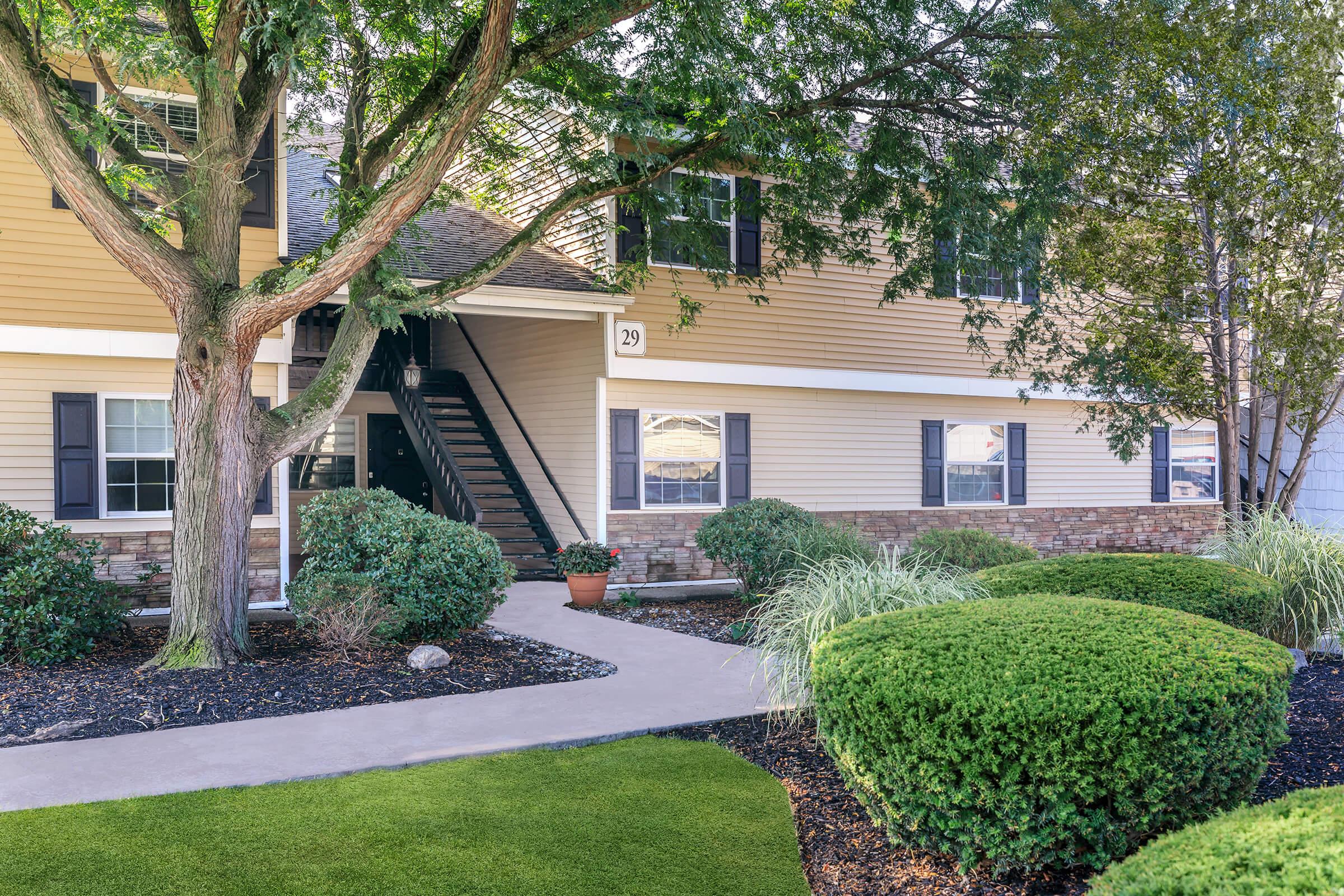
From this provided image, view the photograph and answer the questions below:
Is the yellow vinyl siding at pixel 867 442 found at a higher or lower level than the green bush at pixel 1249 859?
higher

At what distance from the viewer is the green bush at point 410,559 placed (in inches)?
322

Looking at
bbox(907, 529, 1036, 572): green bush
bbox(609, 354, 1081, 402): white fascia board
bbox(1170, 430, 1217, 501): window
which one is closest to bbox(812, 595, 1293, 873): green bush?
bbox(907, 529, 1036, 572): green bush

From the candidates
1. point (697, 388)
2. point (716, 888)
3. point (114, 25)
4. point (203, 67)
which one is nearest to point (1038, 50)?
point (697, 388)

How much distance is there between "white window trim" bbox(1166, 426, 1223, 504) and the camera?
16312 mm

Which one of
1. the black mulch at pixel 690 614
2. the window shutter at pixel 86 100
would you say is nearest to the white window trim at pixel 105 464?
the window shutter at pixel 86 100

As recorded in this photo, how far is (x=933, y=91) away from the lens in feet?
32.9

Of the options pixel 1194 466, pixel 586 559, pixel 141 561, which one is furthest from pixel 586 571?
pixel 1194 466

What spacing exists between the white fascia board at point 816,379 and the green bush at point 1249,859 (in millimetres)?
10011

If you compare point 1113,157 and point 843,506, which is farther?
point 843,506

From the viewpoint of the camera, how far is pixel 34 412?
9.65 m

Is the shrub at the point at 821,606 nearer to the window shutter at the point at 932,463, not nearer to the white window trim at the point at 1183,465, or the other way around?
the window shutter at the point at 932,463

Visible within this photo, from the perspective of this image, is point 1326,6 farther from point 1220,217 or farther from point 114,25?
point 114,25

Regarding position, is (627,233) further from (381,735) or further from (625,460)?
(381,735)

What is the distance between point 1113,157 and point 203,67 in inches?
286
